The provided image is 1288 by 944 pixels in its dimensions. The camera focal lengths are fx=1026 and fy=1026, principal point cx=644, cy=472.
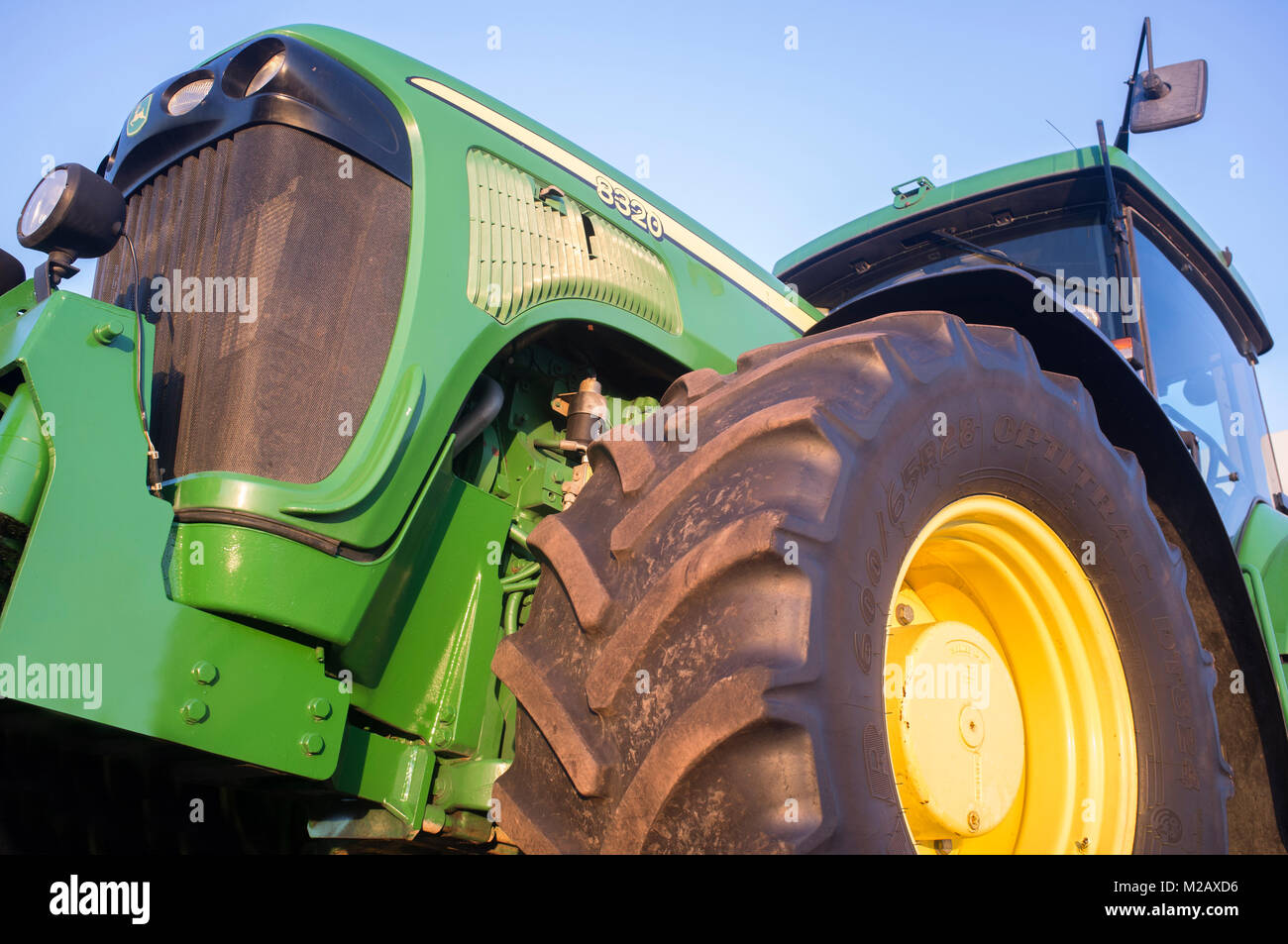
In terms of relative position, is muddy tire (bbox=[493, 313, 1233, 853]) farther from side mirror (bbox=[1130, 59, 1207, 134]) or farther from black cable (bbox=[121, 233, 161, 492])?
side mirror (bbox=[1130, 59, 1207, 134])

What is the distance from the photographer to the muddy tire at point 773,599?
1.40 metres

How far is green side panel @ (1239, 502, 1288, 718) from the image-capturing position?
2.82 meters

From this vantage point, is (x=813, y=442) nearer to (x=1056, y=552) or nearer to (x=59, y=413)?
(x=1056, y=552)

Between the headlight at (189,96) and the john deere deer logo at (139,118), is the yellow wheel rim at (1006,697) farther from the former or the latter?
the john deere deer logo at (139,118)

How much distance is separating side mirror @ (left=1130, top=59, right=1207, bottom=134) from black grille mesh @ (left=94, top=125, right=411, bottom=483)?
2097 millimetres

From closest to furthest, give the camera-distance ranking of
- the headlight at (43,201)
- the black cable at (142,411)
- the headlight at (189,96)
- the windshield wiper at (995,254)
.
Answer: the black cable at (142,411)
the headlight at (43,201)
the headlight at (189,96)
the windshield wiper at (995,254)

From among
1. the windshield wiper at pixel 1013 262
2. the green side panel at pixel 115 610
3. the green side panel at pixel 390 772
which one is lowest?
the green side panel at pixel 390 772

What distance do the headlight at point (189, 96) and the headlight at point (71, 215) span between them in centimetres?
38

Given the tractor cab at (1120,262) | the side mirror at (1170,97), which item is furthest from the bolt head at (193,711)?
the side mirror at (1170,97)

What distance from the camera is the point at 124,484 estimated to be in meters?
1.56

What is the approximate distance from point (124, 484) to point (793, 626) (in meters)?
1.02
